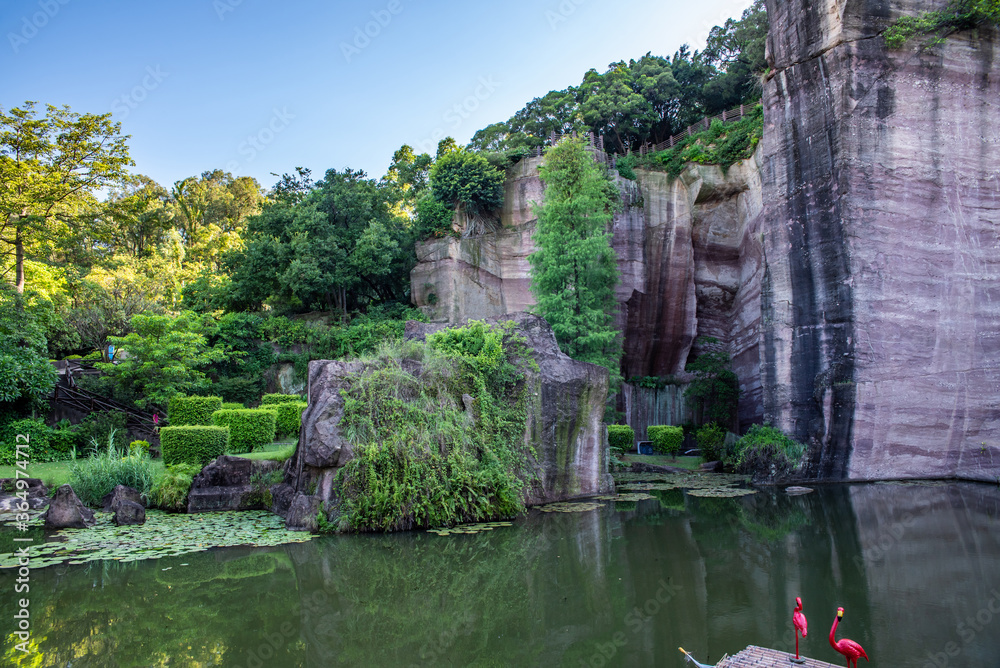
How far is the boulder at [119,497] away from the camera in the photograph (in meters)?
8.45

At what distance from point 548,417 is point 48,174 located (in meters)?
17.6

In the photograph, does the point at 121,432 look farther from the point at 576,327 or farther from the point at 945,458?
the point at 945,458

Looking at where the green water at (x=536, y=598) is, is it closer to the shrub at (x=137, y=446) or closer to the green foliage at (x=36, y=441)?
the shrub at (x=137, y=446)

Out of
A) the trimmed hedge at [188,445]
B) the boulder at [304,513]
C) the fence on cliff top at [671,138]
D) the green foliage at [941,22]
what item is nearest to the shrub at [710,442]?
the green foliage at [941,22]

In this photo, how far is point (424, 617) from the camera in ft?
15.7

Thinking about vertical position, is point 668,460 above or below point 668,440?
below

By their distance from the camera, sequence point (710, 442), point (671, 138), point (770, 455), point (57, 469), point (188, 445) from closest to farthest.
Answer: point (188, 445) < point (57, 469) < point (770, 455) < point (710, 442) < point (671, 138)

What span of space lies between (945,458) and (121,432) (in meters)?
18.3

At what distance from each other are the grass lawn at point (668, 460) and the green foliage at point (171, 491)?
1041 centimetres

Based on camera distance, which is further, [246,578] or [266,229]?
[266,229]

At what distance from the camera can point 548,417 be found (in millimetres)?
10414

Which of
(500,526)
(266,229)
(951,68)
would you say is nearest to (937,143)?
(951,68)

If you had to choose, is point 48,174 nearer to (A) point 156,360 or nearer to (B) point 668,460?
(A) point 156,360

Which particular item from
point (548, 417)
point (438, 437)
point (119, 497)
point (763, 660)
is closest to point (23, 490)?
point (119, 497)
